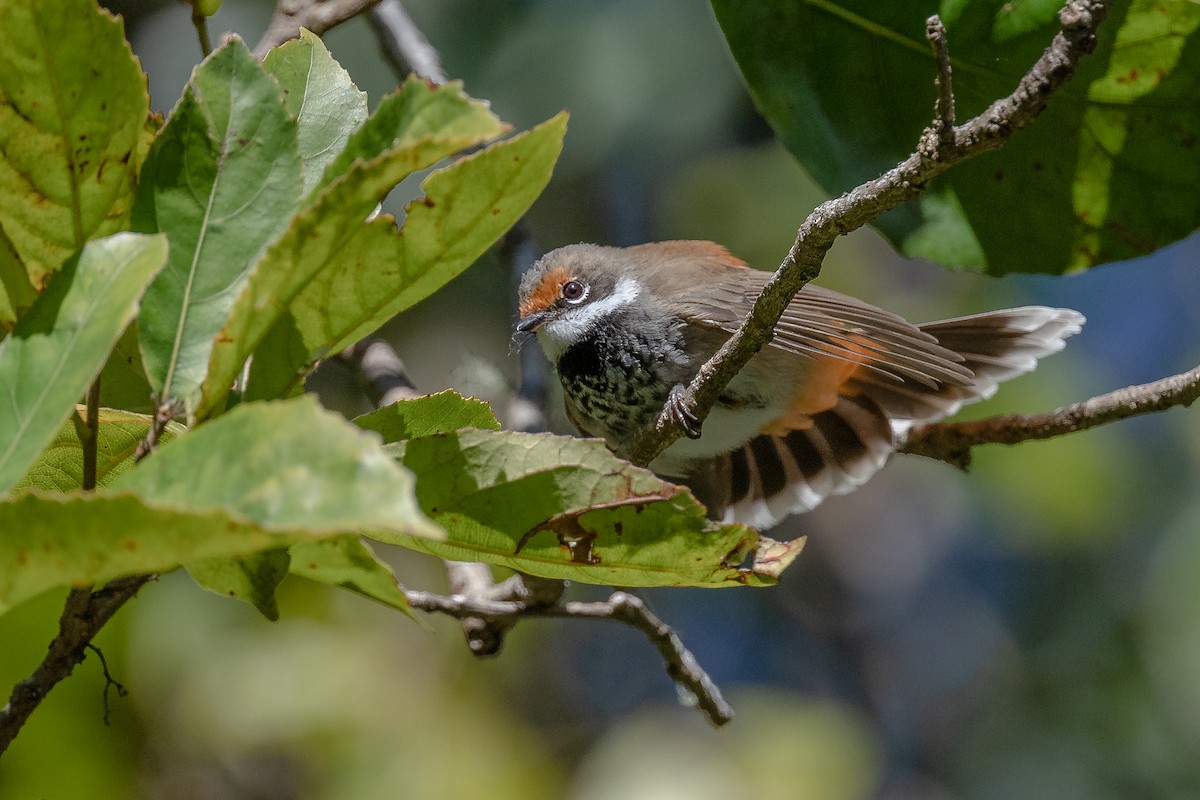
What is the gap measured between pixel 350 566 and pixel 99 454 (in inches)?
26.3

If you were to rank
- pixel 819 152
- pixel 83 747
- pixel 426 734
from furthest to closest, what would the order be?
pixel 426 734
pixel 83 747
pixel 819 152

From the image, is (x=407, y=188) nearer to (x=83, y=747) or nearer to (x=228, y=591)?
(x=83, y=747)

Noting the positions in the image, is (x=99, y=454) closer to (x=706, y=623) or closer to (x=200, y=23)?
(x=200, y=23)

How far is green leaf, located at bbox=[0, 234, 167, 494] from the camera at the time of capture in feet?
3.99

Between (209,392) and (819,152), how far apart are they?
213 centimetres

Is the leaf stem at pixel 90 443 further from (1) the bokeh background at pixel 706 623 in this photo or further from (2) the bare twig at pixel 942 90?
(1) the bokeh background at pixel 706 623

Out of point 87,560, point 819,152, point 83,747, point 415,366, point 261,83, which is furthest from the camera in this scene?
point 415,366

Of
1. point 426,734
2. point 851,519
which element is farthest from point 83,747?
point 851,519

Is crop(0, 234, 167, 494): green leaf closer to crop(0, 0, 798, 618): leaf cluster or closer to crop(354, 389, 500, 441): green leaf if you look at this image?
crop(0, 0, 798, 618): leaf cluster

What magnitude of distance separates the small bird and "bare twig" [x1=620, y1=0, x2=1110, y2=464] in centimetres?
120

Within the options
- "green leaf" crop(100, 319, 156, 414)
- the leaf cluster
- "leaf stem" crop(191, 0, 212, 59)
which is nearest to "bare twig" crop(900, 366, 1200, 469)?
the leaf cluster

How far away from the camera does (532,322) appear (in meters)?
4.26

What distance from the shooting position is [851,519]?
7.59 metres

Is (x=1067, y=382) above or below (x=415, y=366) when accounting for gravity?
below
